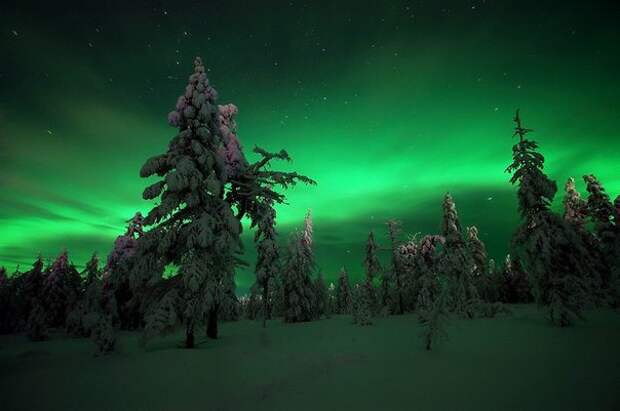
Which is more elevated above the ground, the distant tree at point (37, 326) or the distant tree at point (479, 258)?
the distant tree at point (479, 258)

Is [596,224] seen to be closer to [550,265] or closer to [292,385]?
[550,265]

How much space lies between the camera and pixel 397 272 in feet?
113

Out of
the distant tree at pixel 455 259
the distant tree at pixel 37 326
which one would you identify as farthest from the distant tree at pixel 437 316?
the distant tree at pixel 37 326

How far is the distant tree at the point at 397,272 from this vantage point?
34.1m

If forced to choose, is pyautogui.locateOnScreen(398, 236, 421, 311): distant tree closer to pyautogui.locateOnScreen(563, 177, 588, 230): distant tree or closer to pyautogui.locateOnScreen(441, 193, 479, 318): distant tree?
pyautogui.locateOnScreen(441, 193, 479, 318): distant tree

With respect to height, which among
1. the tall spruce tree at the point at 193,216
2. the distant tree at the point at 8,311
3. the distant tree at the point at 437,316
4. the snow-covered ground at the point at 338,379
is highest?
the tall spruce tree at the point at 193,216

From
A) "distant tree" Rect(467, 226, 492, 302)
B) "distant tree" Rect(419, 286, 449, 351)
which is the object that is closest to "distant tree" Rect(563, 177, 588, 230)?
"distant tree" Rect(467, 226, 492, 302)

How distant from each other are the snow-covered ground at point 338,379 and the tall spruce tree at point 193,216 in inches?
90.3

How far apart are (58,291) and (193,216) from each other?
3600 cm

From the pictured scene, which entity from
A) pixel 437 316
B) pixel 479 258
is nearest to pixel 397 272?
pixel 479 258

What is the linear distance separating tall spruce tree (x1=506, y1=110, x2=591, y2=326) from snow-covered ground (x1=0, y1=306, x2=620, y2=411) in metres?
3.57

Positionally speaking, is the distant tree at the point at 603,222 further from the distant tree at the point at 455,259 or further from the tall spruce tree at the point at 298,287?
the tall spruce tree at the point at 298,287

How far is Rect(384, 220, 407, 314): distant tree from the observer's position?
3411cm

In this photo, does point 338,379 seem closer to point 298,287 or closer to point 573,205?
point 298,287
